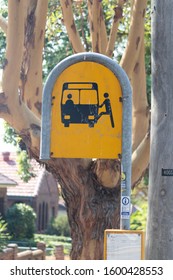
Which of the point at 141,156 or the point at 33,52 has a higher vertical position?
the point at 33,52

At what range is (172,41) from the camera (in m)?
5.00

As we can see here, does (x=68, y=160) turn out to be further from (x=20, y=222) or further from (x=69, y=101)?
(x=20, y=222)

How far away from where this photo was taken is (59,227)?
1519 inches

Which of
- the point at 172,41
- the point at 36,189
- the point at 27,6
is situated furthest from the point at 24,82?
the point at 36,189

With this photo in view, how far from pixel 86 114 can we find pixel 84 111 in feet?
0.14

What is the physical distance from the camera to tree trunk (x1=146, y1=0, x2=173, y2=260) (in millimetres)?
4844

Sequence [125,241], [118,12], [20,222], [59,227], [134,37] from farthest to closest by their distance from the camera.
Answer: [59,227] → [20,222] → [118,12] → [134,37] → [125,241]

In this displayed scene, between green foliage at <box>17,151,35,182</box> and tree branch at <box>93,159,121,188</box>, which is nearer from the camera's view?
tree branch at <box>93,159,121,188</box>

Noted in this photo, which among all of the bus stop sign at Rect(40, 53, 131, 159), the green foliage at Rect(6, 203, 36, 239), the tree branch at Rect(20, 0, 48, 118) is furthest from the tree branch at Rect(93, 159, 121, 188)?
the green foliage at Rect(6, 203, 36, 239)

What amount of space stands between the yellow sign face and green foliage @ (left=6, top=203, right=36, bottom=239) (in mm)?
24995

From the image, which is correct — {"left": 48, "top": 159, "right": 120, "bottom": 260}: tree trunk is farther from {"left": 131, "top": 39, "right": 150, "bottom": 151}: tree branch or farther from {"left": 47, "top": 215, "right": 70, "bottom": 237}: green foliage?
{"left": 47, "top": 215, "right": 70, "bottom": 237}: green foliage

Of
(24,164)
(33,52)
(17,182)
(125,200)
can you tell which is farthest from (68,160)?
(17,182)

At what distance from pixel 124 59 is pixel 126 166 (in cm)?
521
